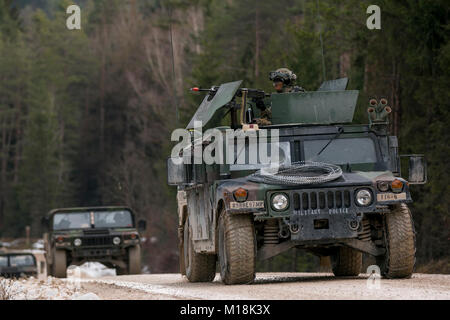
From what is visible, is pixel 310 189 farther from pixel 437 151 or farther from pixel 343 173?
pixel 437 151

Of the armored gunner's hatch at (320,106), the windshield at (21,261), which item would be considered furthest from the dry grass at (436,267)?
the windshield at (21,261)

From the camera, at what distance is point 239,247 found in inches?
498

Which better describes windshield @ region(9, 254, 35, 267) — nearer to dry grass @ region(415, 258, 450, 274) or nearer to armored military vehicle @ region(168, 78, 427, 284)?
dry grass @ region(415, 258, 450, 274)

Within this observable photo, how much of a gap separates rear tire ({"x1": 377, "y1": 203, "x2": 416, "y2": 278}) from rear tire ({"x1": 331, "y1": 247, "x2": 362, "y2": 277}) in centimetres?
222

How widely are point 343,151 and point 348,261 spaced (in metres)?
2.18

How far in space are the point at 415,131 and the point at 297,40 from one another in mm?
10849

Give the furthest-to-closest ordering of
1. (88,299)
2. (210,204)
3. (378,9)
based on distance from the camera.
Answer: (378,9) → (210,204) → (88,299)

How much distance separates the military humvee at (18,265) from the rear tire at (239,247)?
18519mm

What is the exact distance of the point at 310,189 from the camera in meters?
12.7

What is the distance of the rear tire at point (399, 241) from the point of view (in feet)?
42.2

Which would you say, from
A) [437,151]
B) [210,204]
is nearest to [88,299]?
[210,204]

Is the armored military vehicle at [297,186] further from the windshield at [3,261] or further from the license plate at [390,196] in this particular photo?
the windshield at [3,261]

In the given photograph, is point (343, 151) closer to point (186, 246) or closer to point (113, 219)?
point (186, 246)
